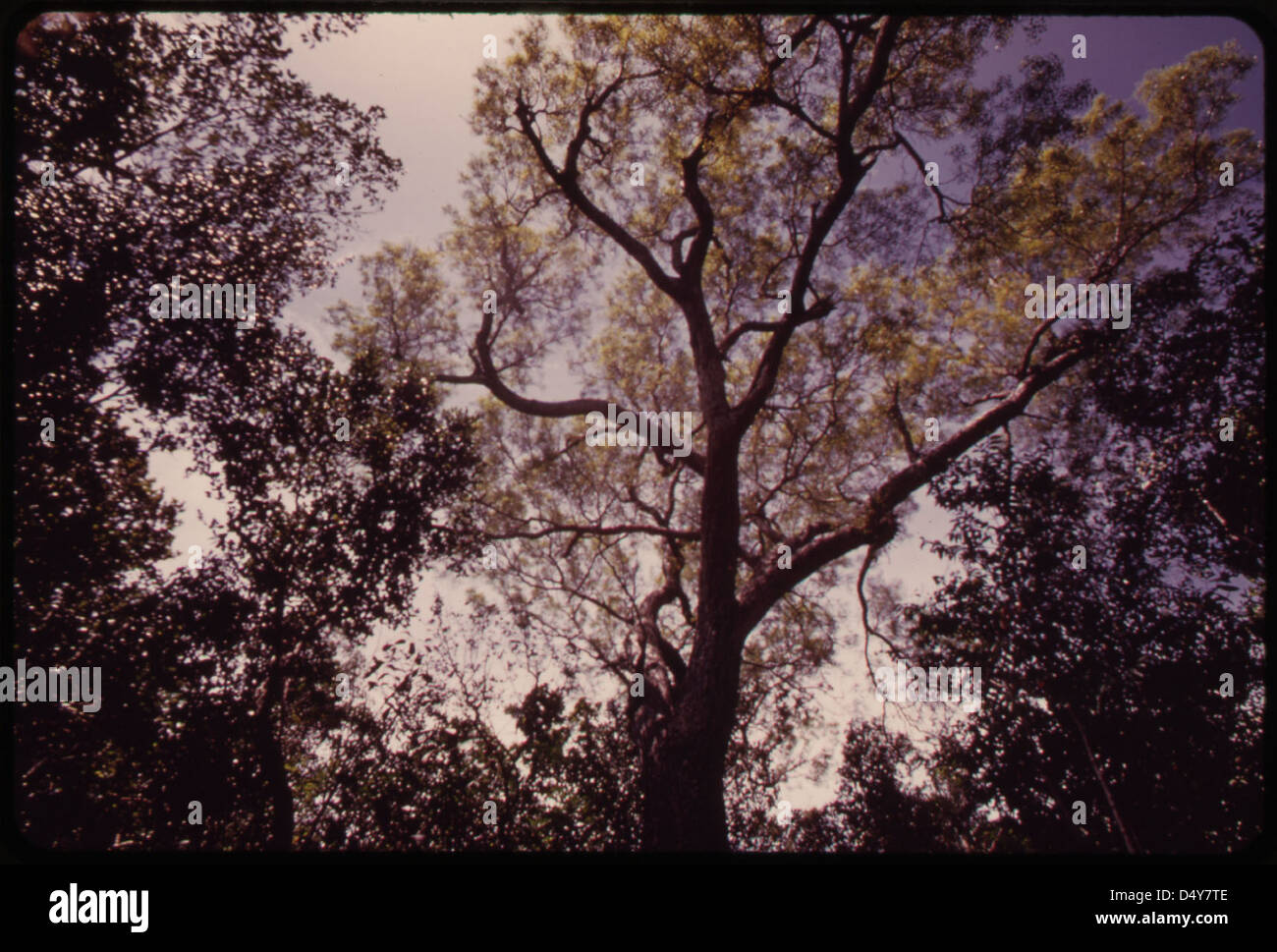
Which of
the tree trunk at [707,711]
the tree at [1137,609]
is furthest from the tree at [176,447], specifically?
the tree at [1137,609]

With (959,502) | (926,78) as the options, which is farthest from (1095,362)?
(926,78)

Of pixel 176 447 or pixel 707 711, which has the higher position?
pixel 176 447

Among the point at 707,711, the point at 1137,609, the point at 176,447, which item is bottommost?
the point at 707,711

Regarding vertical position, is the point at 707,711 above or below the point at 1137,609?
below

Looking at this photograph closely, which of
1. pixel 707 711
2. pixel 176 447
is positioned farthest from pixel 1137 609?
pixel 176 447

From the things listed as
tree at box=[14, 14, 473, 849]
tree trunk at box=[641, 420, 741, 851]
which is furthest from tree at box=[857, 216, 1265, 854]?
tree at box=[14, 14, 473, 849]

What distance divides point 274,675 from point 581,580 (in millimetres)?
6245

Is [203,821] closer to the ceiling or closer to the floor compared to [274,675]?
closer to the floor

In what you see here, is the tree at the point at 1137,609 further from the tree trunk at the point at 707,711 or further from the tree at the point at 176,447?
the tree at the point at 176,447

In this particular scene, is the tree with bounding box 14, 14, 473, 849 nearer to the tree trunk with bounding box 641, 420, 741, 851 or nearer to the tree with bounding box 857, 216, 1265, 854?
the tree trunk with bounding box 641, 420, 741, 851

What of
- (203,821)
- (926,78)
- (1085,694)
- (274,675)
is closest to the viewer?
(203,821)

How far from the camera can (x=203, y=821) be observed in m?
4.09

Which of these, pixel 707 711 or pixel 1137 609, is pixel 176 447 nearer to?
pixel 707 711
